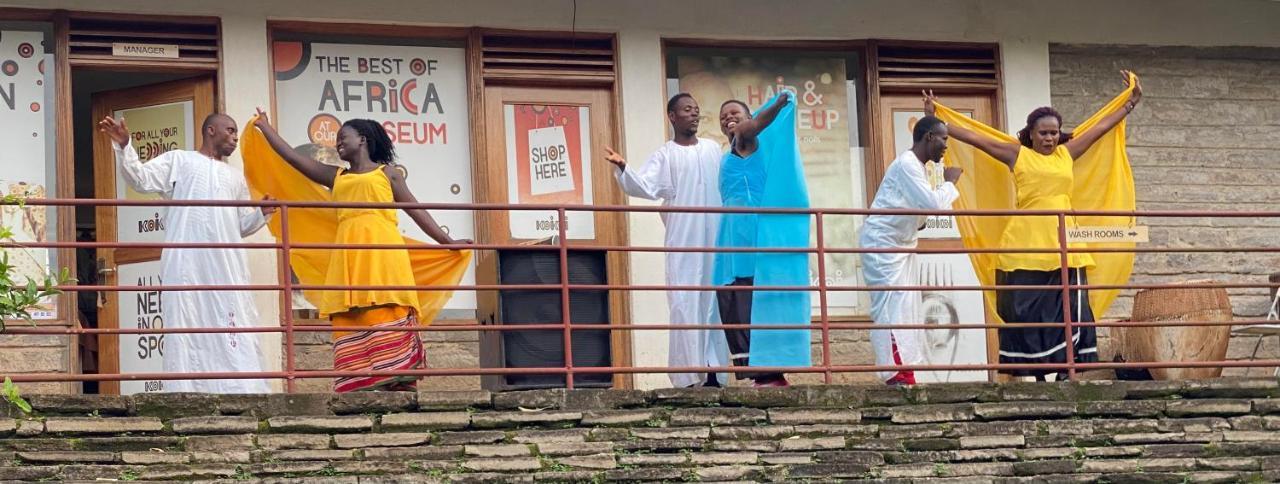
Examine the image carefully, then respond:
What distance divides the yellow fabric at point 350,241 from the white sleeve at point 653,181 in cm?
101

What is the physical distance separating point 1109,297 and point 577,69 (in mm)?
3601

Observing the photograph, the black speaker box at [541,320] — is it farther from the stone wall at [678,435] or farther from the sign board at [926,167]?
the sign board at [926,167]

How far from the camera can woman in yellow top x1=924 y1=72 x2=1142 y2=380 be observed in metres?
12.5

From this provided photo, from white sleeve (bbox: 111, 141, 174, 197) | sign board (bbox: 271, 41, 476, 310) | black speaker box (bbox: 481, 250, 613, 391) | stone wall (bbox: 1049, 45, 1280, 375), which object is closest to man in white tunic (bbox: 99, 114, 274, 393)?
white sleeve (bbox: 111, 141, 174, 197)

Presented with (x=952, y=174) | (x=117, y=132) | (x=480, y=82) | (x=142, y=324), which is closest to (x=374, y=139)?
(x=117, y=132)

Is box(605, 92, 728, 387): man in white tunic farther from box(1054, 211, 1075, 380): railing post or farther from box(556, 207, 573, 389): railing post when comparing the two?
box(1054, 211, 1075, 380): railing post

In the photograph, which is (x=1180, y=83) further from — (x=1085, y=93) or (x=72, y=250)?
(x=72, y=250)

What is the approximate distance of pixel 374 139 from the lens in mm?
12188

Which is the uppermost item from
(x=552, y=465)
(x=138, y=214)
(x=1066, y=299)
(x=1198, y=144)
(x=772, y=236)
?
(x=1198, y=144)

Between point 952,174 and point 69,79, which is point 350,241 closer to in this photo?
point 69,79

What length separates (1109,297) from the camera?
13.5 metres

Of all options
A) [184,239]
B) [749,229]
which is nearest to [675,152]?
[749,229]

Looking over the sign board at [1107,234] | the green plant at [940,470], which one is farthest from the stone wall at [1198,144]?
the green plant at [940,470]

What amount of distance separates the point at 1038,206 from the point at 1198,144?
9.37ft
